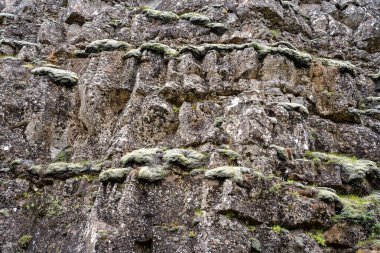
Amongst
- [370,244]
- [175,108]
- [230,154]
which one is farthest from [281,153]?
[175,108]

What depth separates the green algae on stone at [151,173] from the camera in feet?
56.4

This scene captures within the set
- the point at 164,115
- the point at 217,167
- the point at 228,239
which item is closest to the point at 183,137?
the point at 164,115

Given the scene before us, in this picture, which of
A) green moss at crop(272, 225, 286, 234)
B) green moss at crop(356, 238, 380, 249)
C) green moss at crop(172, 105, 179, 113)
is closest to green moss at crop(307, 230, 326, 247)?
green moss at crop(272, 225, 286, 234)

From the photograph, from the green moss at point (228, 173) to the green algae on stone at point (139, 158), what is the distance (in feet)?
9.74

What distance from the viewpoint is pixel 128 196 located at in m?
16.7

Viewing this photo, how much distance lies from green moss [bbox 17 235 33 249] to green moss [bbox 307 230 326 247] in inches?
468

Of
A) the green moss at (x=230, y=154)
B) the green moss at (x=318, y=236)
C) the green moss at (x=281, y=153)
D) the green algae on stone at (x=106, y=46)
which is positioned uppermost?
the green algae on stone at (x=106, y=46)

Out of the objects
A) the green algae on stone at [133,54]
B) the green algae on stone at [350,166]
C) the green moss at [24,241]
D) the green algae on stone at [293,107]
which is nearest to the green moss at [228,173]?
the green algae on stone at [350,166]

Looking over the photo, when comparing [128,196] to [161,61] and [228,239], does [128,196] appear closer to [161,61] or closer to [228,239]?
[228,239]

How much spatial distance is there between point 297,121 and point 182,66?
25.0ft

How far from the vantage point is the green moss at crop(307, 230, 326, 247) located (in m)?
15.7

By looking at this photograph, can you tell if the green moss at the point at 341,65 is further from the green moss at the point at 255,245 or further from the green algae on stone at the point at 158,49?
the green moss at the point at 255,245

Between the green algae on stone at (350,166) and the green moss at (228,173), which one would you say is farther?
the green algae on stone at (350,166)

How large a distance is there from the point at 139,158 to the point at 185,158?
207 cm
